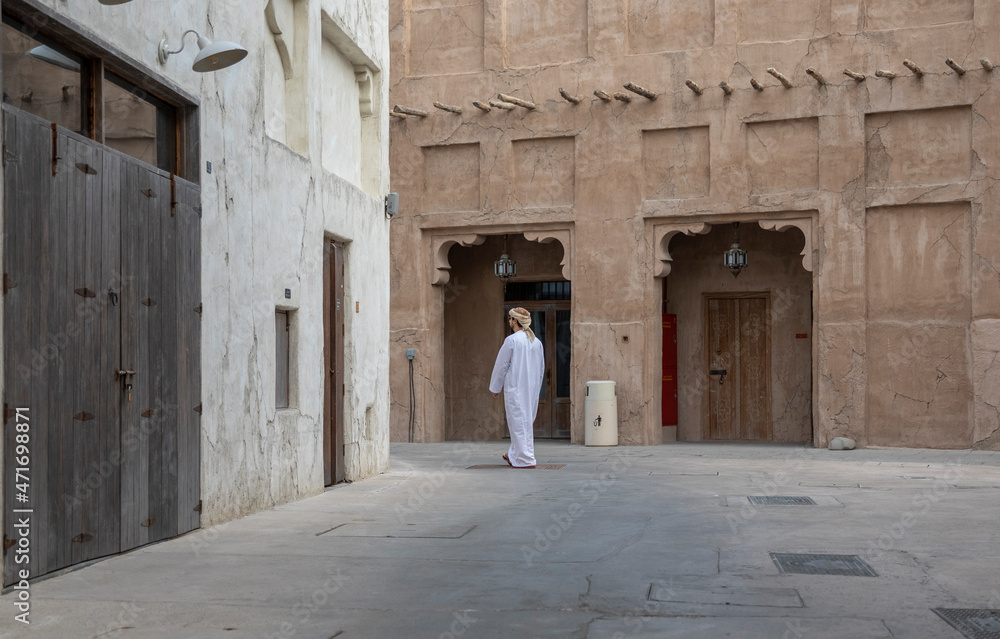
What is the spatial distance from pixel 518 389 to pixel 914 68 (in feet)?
26.3

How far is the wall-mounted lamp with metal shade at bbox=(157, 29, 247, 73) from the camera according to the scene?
7312 mm

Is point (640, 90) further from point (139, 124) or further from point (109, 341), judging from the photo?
point (109, 341)

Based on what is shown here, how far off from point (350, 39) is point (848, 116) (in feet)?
28.4

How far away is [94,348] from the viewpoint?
6.69 m

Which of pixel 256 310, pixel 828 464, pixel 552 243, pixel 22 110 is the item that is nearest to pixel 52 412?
pixel 22 110

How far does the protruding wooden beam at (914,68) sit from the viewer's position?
1686 cm

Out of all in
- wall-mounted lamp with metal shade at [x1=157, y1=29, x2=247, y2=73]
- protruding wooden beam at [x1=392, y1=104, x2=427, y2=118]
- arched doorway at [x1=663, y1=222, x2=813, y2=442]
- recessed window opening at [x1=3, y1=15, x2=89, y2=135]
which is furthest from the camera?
arched doorway at [x1=663, y1=222, x2=813, y2=442]

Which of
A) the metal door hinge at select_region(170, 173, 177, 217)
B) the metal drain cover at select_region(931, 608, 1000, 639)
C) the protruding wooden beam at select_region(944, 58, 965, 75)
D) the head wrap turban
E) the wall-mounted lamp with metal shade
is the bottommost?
the metal drain cover at select_region(931, 608, 1000, 639)

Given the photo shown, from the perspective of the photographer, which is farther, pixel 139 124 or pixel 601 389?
pixel 601 389

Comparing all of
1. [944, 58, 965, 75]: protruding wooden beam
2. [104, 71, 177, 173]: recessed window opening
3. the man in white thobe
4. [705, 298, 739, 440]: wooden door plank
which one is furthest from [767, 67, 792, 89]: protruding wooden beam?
[104, 71, 177, 173]: recessed window opening

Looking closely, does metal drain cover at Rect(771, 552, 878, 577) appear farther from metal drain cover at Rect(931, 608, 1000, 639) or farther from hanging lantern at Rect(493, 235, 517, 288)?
hanging lantern at Rect(493, 235, 517, 288)

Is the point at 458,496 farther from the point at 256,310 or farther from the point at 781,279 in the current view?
the point at 781,279

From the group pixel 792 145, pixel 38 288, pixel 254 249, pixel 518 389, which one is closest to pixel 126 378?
pixel 38 288

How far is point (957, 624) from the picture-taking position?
496 cm
